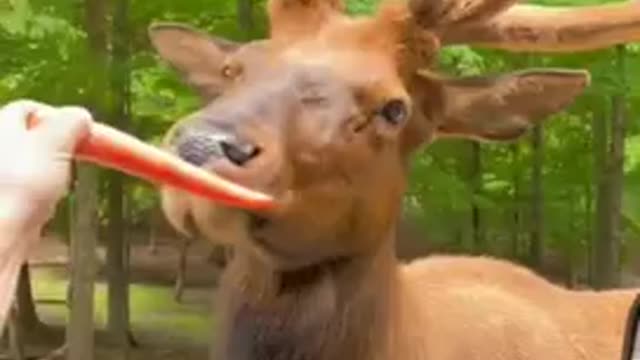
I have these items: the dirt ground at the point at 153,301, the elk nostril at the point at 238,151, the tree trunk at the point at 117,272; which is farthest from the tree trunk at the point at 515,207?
the elk nostril at the point at 238,151

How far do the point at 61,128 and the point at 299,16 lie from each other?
2.14 m

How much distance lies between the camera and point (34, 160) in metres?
1.00

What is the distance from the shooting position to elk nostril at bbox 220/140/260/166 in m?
2.55

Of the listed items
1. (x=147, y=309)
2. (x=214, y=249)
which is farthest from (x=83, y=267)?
(x=147, y=309)

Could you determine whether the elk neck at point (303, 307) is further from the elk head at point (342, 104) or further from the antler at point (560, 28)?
the antler at point (560, 28)

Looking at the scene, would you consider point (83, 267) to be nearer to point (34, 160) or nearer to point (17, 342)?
point (17, 342)

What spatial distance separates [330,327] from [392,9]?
27.8 inches

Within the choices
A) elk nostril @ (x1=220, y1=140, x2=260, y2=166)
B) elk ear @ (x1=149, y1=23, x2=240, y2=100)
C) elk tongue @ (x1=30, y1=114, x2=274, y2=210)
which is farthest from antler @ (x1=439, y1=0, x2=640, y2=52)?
elk tongue @ (x1=30, y1=114, x2=274, y2=210)

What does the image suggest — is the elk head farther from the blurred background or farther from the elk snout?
the blurred background

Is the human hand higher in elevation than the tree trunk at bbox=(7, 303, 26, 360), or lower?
higher

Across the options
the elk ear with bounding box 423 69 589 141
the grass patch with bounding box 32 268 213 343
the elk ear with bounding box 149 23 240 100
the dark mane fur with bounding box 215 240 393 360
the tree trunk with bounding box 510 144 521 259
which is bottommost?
the grass patch with bounding box 32 268 213 343

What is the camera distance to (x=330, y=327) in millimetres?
3016

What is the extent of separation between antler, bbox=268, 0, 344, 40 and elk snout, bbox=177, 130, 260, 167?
58cm

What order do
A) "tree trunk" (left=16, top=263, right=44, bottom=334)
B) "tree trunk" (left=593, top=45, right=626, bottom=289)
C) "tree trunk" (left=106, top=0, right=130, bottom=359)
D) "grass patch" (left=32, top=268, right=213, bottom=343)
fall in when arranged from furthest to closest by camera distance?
1. "grass patch" (left=32, top=268, right=213, bottom=343)
2. "tree trunk" (left=16, top=263, right=44, bottom=334)
3. "tree trunk" (left=106, top=0, right=130, bottom=359)
4. "tree trunk" (left=593, top=45, right=626, bottom=289)
